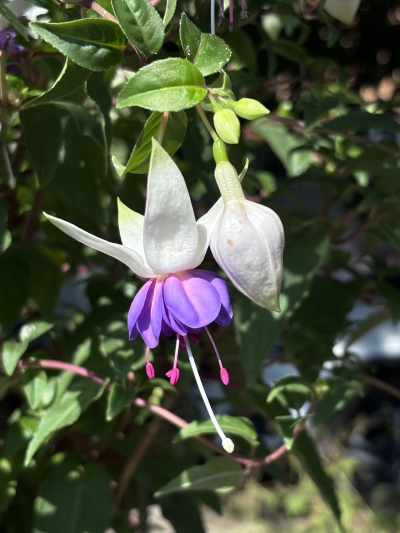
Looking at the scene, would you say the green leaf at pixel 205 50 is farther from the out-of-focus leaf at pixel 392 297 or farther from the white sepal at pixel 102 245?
the out-of-focus leaf at pixel 392 297

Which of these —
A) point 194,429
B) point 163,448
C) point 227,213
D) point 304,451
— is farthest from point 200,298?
point 163,448

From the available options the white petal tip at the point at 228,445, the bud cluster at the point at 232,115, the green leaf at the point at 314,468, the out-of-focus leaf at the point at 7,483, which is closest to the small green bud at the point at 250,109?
the bud cluster at the point at 232,115

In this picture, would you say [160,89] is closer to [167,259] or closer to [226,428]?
[167,259]

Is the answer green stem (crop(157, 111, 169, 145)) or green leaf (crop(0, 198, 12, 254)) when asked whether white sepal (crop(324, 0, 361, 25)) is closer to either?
green stem (crop(157, 111, 169, 145))

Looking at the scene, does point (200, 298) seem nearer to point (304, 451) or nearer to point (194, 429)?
point (194, 429)

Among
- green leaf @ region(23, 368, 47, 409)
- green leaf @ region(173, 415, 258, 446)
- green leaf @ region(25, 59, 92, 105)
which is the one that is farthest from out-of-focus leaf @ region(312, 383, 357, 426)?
green leaf @ region(25, 59, 92, 105)

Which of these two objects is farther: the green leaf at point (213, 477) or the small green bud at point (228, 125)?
the green leaf at point (213, 477)

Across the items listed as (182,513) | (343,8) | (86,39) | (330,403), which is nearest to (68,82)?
(86,39)
